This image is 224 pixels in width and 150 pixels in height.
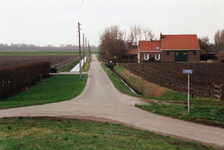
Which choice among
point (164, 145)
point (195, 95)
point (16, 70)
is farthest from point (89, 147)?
point (16, 70)

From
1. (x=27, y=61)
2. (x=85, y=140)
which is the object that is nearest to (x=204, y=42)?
(x=27, y=61)

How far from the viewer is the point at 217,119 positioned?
11.2m

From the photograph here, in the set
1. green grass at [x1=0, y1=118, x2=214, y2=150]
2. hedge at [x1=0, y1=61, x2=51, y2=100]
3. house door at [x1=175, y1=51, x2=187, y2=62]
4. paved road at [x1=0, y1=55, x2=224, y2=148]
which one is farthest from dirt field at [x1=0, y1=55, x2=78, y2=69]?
green grass at [x1=0, y1=118, x2=214, y2=150]

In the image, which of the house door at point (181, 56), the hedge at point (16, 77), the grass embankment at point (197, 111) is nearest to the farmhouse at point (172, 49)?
the house door at point (181, 56)

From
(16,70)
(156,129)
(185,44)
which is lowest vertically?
(156,129)

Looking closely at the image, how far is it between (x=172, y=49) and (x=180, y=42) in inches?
154

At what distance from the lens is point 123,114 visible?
41.5 feet

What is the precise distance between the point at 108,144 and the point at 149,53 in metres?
60.5

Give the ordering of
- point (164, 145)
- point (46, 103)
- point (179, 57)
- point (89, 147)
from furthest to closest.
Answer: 1. point (179, 57)
2. point (46, 103)
3. point (164, 145)
4. point (89, 147)

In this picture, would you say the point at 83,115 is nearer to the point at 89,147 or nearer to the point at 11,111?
the point at 11,111

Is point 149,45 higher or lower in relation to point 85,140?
higher

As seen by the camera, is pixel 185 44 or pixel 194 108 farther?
pixel 185 44

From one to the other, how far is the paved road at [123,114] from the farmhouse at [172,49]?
49302mm

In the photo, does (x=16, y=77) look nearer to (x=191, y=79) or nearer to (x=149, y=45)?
(x=191, y=79)
